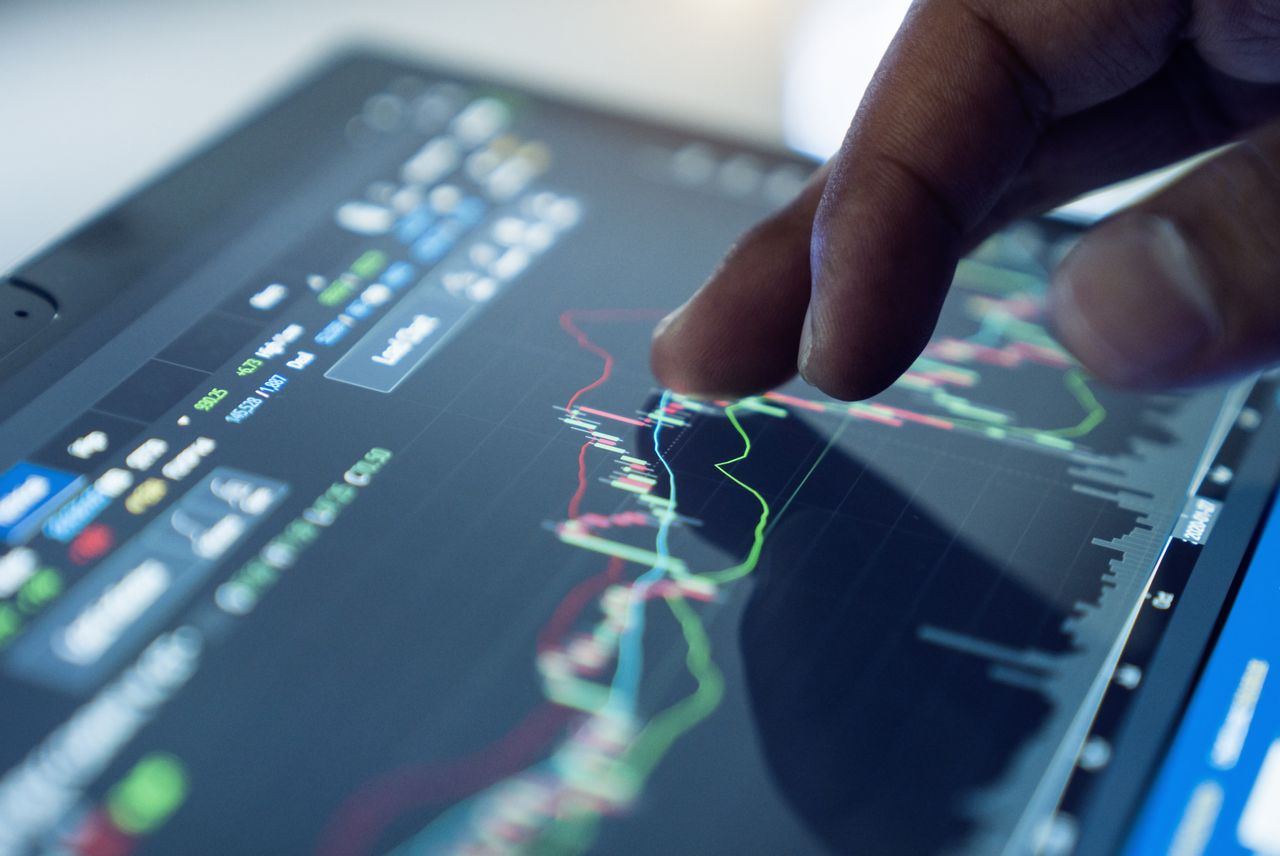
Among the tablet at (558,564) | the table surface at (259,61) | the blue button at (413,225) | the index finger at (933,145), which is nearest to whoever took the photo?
the tablet at (558,564)

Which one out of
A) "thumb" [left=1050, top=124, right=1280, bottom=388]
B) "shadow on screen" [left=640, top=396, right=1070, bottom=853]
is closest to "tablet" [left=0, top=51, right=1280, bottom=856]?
"shadow on screen" [left=640, top=396, right=1070, bottom=853]

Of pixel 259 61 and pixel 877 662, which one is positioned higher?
pixel 259 61

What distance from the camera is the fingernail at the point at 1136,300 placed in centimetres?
43

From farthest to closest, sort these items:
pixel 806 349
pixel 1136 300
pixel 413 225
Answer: pixel 413 225 < pixel 806 349 < pixel 1136 300

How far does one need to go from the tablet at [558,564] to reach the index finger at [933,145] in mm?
52

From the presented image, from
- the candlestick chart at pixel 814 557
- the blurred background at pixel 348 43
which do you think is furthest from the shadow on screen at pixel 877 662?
the blurred background at pixel 348 43

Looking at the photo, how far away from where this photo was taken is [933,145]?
61 centimetres

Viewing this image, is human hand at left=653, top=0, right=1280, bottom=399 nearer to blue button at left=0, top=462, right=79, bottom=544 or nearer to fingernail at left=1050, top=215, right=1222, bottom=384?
fingernail at left=1050, top=215, right=1222, bottom=384

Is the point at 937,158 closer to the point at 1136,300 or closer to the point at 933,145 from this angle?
the point at 933,145

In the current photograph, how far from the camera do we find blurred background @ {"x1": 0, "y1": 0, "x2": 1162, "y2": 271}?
0.85 m

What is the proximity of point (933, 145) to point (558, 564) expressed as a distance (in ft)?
0.86

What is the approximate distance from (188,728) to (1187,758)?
331 millimetres

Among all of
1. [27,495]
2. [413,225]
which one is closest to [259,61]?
[413,225]

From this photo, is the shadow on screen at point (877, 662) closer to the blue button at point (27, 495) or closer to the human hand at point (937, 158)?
the human hand at point (937, 158)
